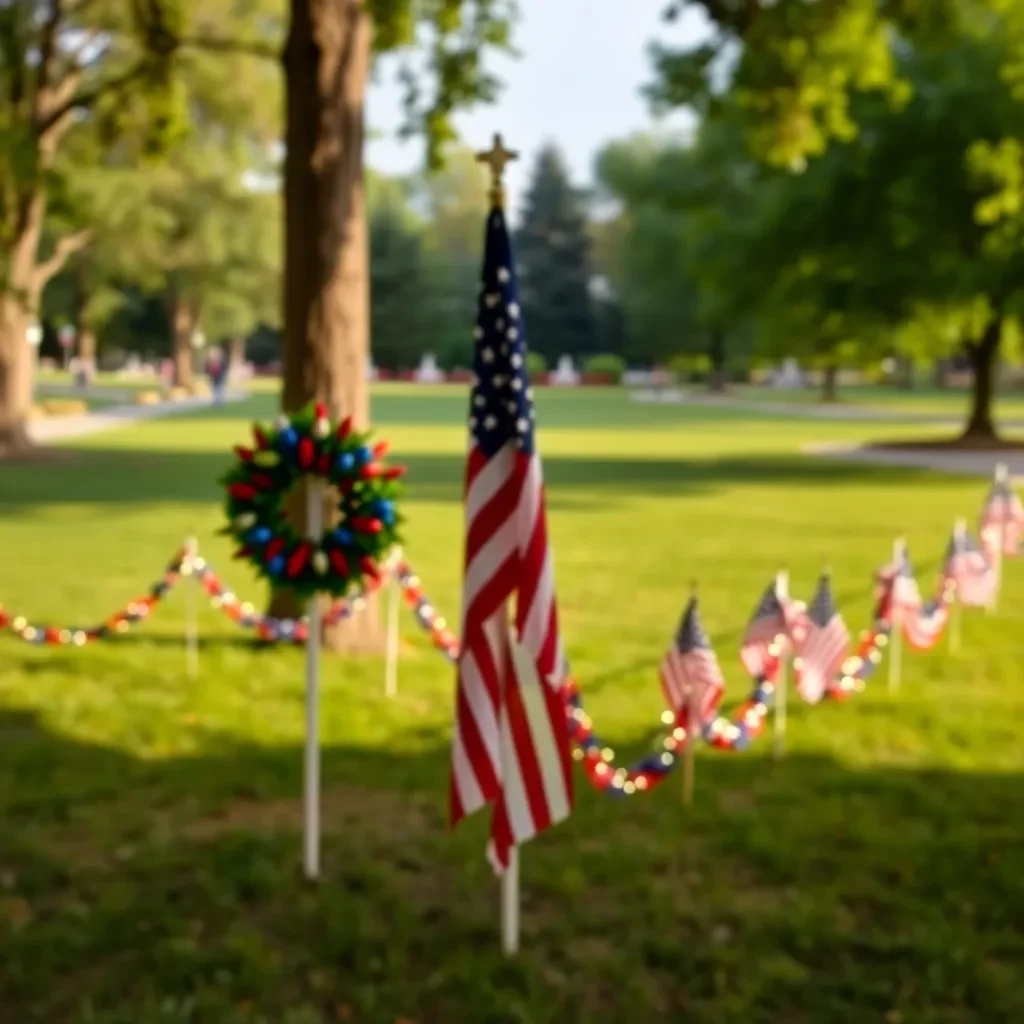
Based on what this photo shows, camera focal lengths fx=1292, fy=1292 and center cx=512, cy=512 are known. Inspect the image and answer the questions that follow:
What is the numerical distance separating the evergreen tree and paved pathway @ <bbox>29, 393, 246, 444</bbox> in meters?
27.9

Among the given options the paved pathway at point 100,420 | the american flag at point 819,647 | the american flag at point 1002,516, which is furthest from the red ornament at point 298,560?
the paved pathway at point 100,420

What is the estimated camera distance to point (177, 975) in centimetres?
450

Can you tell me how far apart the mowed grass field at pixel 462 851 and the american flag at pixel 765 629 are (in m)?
0.62

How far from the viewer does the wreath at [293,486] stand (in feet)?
Answer: 17.3

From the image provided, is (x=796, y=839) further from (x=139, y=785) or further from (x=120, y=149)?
(x=120, y=149)

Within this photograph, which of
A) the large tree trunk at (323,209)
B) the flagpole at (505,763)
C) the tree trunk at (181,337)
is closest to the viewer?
the flagpole at (505,763)

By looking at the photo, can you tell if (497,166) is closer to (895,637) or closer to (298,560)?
(298,560)

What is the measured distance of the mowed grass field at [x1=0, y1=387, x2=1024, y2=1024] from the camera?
14.7ft

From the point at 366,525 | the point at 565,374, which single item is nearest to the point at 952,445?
the point at 366,525

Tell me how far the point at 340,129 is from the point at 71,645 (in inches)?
161

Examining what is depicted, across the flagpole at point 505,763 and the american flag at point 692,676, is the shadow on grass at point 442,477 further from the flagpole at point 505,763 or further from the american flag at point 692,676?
the flagpole at point 505,763

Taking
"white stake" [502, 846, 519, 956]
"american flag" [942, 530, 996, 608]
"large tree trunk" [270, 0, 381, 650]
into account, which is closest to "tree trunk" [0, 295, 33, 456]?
"large tree trunk" [270, 0, 381, 650]

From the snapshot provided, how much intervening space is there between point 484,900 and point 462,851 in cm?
51

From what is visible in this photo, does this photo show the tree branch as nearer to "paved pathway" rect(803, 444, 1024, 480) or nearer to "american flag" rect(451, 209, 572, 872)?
"paved pathway" rect(803, 444, 1024, 480)
